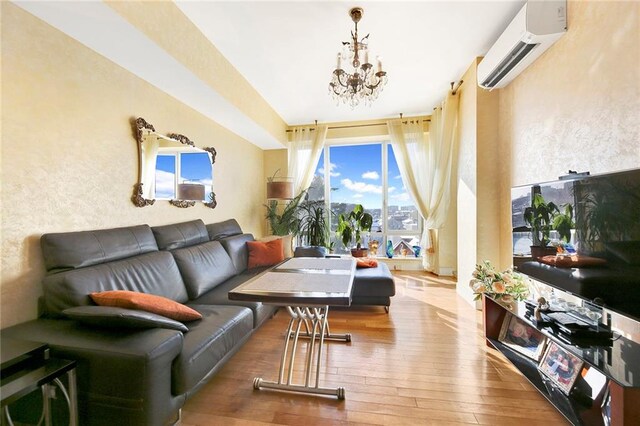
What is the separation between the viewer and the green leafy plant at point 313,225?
4629 mm


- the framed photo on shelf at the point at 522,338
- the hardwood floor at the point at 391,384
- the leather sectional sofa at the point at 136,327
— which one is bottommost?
the hardwood floor at the point at 391,384

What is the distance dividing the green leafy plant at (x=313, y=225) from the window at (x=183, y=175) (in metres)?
1.85

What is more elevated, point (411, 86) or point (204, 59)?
point (411, 86)

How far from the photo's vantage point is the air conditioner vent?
6.99 ft

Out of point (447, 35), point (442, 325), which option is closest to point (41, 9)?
point (447, 35)

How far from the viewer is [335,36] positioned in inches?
97.1

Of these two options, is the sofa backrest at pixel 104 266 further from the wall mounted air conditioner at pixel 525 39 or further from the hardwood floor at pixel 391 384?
the wall mounted air conditioner at pixel 525 39

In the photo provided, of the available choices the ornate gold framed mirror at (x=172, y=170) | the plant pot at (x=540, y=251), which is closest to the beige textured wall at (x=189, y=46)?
the ornate gold framed mirror at (x=172, y=170)

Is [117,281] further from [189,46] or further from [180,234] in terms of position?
[189,46]

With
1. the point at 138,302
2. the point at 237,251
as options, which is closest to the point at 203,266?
the point at 237,251

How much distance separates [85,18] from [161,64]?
526mm

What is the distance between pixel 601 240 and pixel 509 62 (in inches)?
70.8

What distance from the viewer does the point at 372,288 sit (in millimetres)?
2891

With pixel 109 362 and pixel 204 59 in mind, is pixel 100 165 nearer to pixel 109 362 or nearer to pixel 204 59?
pixel 204 59
